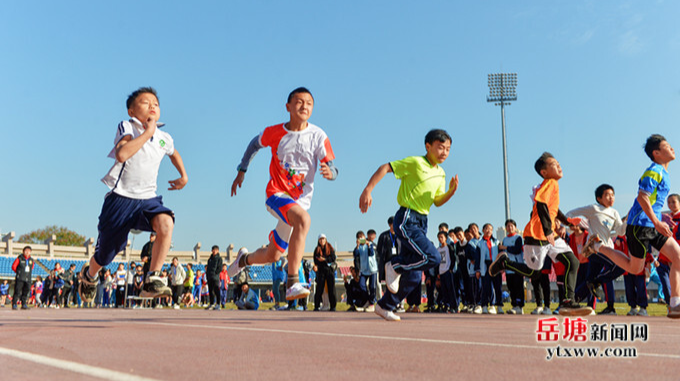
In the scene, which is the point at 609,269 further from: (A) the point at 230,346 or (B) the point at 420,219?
(A) the point at 230,346

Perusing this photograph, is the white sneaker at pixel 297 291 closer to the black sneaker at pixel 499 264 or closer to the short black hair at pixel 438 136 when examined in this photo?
→ the short black hair at pixel 438 136

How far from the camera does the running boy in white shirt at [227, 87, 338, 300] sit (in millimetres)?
6637

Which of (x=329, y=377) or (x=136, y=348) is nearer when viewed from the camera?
(x=329, y=377)

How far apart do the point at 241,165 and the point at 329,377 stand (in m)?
5.31

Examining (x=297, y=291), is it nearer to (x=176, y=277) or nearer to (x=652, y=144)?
(x=652, y=144)

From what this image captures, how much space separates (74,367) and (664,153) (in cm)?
695

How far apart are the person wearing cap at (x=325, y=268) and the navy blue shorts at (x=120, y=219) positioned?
9101 millimetres

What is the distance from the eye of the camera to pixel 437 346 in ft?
12.1

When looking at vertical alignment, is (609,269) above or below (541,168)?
below

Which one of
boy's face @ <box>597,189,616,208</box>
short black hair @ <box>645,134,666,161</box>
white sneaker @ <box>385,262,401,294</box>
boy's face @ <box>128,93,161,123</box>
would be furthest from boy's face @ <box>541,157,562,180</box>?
boy's face @ <box>128,93,161,123</box>

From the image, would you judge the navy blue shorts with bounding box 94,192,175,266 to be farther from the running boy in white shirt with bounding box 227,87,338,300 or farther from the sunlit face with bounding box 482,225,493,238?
the sunlit face with bounding box 482,225,493,238

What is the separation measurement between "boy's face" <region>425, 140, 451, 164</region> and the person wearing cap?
297 inches

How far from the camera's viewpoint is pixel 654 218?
273 inches

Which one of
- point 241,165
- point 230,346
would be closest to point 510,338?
point 230,346
